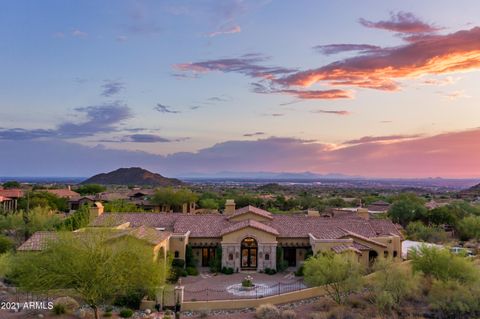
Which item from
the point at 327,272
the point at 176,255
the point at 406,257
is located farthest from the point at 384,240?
the point at 176,255

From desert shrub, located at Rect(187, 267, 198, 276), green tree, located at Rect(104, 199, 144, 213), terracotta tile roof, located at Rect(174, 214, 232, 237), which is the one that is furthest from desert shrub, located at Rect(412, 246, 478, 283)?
green tree, located at Rect(104, 199, 144, 213)

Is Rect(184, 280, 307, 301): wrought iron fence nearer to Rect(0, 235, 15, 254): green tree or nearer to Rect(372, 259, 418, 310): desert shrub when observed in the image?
Rect(372, 259, 418, 310): desert shrub

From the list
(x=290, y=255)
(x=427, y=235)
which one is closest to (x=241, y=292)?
(x=290, y=255)

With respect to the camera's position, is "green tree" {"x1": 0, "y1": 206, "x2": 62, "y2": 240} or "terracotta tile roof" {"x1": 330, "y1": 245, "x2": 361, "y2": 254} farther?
"green tree" {"x1": 0, "y1": 206, "x2": 62, "y2": 240}

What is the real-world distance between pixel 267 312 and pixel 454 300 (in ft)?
38.7

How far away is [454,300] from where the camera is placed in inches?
1194

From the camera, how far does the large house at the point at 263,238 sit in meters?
40.5

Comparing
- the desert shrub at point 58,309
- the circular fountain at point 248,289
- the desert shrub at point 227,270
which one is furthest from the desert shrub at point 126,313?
the desert shrub at point 227,270

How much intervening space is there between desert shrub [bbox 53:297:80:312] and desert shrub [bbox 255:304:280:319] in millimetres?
11282

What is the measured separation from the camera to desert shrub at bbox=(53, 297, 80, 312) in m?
29.8

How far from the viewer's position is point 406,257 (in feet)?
136

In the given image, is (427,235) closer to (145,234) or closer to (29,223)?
(145,234)

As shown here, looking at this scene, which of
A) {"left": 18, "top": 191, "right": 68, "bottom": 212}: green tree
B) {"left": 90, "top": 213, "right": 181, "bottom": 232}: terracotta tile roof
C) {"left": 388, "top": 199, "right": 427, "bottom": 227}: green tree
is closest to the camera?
{"left": 90, "top": 213, "right": 181, "bottom": 232}: terracotta tile roof

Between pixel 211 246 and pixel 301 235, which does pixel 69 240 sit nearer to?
pixel 211 246
